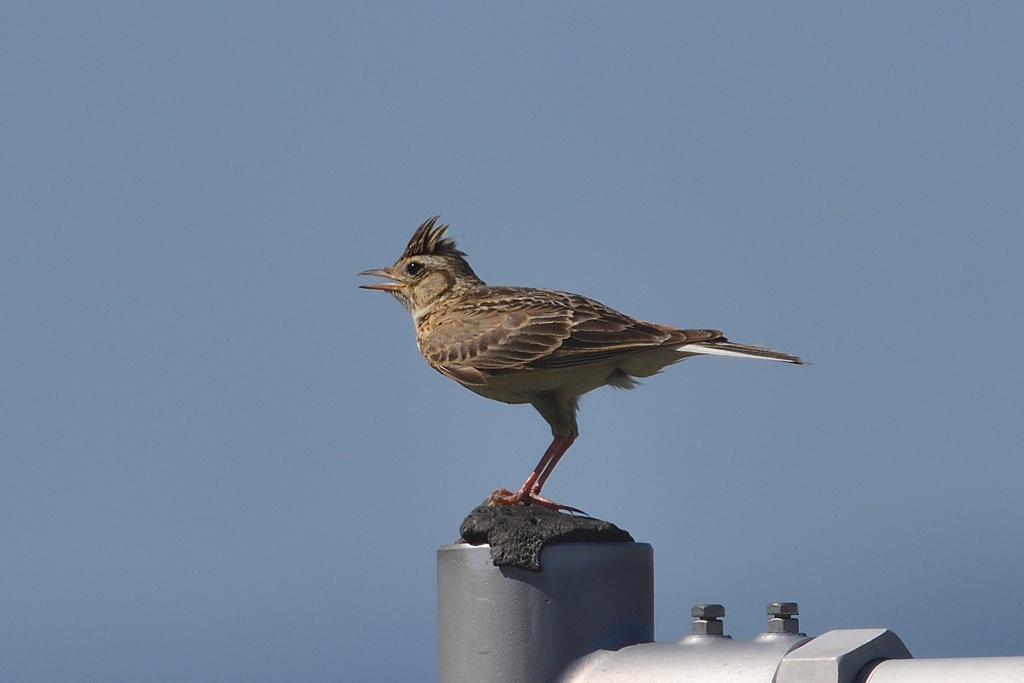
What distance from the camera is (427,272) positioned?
9.22m

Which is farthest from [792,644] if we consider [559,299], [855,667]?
[559,299]

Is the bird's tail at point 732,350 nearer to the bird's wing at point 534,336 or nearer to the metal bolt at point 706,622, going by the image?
the bird's wing at point 534,336

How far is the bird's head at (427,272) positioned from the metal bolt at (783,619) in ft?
17.2

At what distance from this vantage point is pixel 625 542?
475 cm

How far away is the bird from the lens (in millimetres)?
6977

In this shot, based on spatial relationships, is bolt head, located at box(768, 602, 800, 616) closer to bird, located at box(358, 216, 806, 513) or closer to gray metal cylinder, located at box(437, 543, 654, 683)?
gray metal cylinder, located at box(437, 543, 654, 683)

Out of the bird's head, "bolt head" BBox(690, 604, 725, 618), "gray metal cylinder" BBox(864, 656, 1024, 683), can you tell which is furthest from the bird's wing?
"gray metal cylinder" BBox(864, 656, 1024, 683)

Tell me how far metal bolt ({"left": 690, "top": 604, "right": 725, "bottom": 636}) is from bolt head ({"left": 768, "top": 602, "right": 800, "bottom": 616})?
190mm

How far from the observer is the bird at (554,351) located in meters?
6.98

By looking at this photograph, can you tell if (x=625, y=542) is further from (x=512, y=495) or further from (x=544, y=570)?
(x=512, y=495)

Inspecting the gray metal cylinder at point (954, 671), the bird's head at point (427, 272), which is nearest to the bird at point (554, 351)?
the bird's head at point (427, 272)

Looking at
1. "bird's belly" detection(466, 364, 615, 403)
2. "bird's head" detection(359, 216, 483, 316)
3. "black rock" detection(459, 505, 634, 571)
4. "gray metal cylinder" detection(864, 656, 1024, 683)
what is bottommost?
"gray metal cylinder" detection(864, 656, 1024, 683)

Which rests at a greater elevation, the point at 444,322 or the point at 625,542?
the point at 444,322

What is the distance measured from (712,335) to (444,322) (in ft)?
5.91
